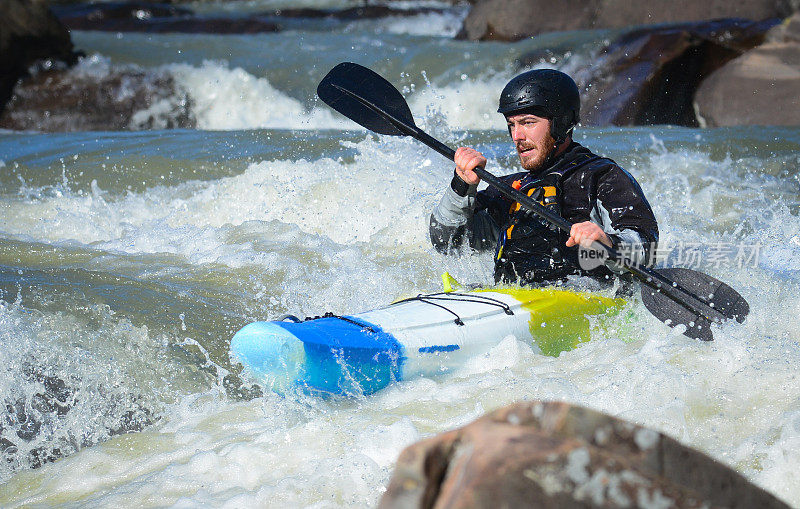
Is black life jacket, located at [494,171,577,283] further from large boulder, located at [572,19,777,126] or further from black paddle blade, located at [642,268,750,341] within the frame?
large boulder, located at [572,19,777,126]

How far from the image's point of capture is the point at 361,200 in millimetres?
6133

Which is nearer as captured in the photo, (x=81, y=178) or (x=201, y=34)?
(x=81, y=178)

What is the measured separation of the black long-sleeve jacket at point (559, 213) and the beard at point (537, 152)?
0.12 feet

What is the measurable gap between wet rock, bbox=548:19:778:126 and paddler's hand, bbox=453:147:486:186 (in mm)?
5918

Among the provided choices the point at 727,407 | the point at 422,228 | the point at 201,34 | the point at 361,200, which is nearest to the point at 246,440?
the point at 727,407

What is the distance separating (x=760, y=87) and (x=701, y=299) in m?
6.71

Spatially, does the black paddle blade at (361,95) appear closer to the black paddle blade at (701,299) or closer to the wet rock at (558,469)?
the black paddle blade at (701,299)

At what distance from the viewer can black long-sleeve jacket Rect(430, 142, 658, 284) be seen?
335 centimetres

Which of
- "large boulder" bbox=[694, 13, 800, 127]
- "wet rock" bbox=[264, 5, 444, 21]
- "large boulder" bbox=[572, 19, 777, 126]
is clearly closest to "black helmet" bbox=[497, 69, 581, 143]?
"large boulder" bbox=[572, 19, 777, 126]

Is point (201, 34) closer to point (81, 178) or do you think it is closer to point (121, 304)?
point (81, 178)

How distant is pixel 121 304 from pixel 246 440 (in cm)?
135

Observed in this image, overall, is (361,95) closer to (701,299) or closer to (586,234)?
(586,234)

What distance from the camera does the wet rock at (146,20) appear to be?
51.0 ft

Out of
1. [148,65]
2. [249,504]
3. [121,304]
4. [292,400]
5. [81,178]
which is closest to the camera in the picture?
[249,504]
